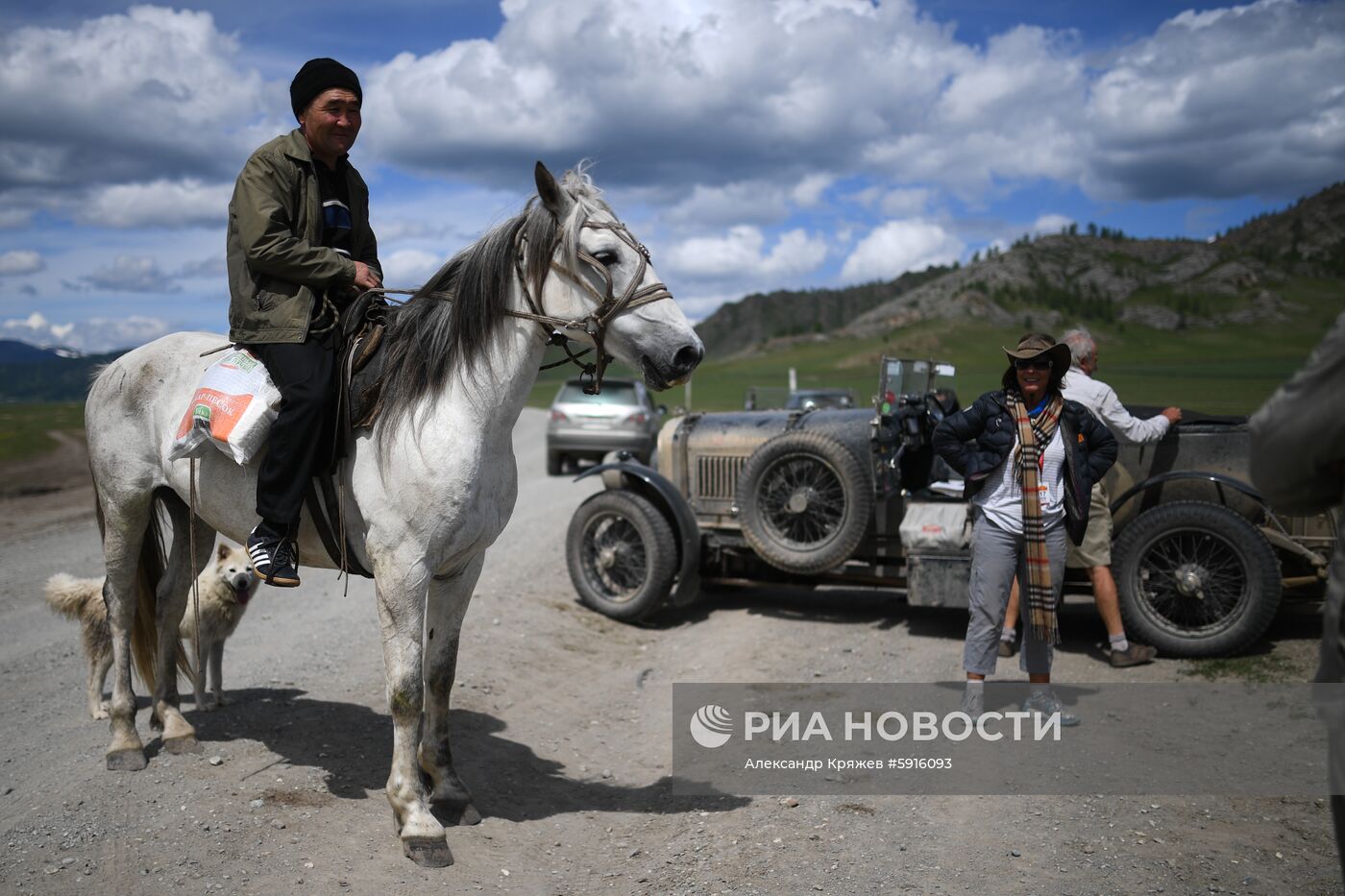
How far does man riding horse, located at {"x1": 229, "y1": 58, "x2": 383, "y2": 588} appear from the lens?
417cm

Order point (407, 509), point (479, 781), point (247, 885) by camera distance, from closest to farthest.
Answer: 1. point (247, 885)
2. point (407, 509)
3. point (479, 781)

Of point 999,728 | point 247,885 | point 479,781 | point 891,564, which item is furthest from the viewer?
point 891,564

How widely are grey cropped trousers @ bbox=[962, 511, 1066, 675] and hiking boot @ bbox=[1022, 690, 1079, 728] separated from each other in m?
0.47

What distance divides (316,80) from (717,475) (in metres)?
6.12

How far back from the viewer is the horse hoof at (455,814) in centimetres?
452

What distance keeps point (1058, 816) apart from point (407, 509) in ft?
10.9

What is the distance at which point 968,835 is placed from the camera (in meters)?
4.24

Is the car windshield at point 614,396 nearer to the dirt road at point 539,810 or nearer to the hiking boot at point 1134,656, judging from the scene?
the dirt road at point 539,810

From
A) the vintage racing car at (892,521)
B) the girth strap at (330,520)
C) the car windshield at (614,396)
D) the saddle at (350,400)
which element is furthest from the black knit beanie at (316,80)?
the car windshield at (614,396)

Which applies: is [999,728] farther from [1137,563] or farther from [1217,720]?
[1137,563]

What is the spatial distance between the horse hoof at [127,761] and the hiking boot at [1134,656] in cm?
660

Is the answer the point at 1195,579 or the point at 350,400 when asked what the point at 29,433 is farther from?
the point at 1195,579

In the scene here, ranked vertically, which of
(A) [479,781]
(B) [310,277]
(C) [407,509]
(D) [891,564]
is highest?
(B) [310,277]

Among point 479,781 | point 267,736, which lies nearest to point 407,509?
point 479,781
